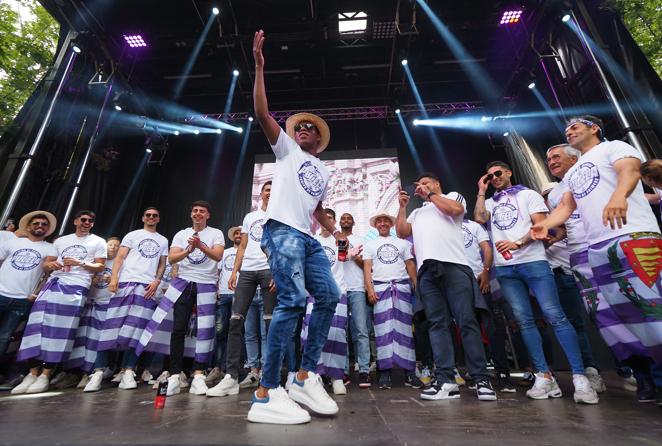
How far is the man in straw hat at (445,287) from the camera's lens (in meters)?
2.30

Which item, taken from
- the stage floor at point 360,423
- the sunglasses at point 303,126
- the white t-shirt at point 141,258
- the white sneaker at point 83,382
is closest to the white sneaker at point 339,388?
the stage floor at point 360,423

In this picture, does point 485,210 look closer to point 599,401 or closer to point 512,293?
point 512,293

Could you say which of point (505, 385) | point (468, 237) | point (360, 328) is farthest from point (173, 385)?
point (468, 237)

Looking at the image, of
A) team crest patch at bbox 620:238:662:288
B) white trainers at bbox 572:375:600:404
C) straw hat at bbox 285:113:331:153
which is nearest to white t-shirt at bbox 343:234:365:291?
straw hat at bbox 285:113:331:153

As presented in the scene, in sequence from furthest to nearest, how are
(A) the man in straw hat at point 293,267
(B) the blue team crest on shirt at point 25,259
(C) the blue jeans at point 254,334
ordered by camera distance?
(B) the blue team crest on shirt at point 25,259, (C) the blue jeans at point 254,334, (A) the man in straw hat at point 293,267

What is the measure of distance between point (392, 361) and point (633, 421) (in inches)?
72.2

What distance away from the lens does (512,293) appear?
258cm

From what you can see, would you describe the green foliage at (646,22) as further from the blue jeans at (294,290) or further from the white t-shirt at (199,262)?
the white t-shirt at (199,262)

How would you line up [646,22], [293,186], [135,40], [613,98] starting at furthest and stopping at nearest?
[135,40]
[646,22]
[613,98]
[293,186]

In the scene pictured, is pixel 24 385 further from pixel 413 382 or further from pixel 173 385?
pixel 413 382

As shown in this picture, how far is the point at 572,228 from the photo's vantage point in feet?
9.44

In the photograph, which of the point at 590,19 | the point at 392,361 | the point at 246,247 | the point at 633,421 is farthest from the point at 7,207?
the point at 590,19

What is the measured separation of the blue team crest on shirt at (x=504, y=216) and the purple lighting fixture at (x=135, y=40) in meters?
8.19

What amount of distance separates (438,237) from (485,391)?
1.11m
